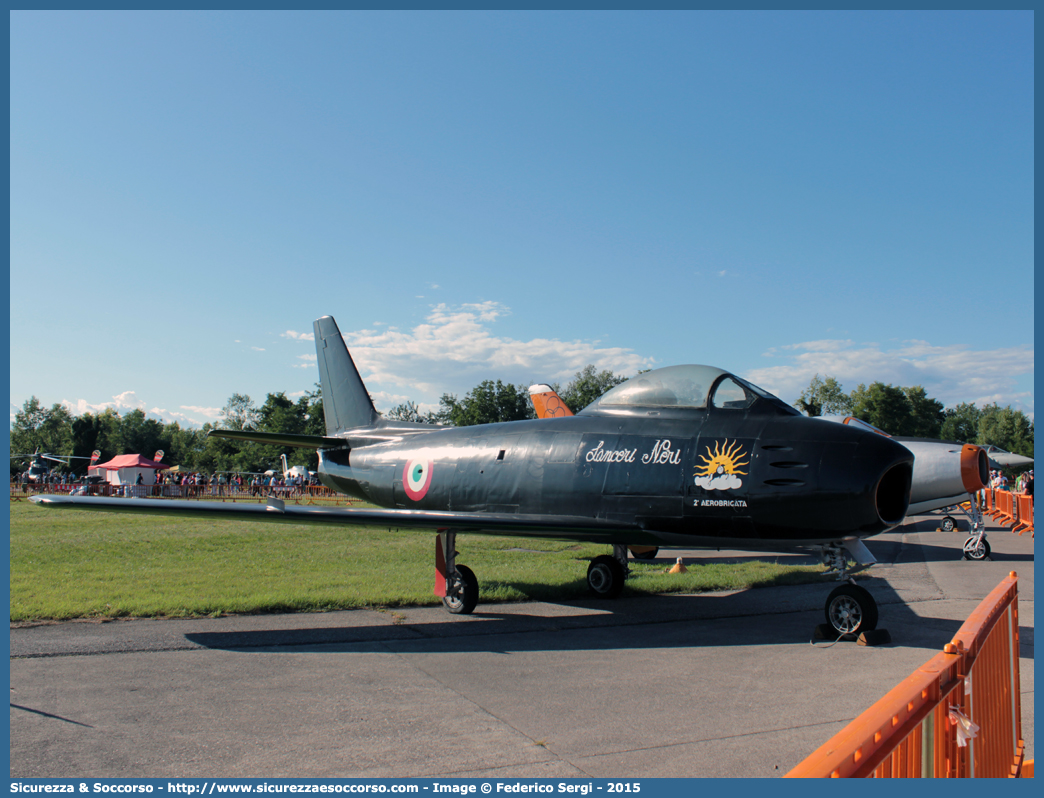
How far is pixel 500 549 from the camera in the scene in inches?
623

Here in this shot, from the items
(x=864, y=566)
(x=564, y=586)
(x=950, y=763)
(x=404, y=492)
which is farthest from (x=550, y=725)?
(x=404, y=492)

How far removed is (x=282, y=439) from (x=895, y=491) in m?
9.53

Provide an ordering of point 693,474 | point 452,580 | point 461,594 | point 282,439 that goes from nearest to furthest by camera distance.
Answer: point 693,474
point 461,594
point 452,580
point 282,439

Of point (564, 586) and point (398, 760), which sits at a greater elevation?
point (398, 760)

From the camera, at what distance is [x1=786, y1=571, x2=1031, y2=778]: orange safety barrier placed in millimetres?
1923

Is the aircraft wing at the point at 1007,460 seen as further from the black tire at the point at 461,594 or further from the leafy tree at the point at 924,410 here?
the leafy tree at the point at 924,410

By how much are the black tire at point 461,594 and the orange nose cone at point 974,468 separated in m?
9.66

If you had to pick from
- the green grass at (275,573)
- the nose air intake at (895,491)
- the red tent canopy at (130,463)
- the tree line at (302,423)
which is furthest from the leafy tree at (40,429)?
the nose air intake at (895,491)

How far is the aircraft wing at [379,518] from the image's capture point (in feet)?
22.9

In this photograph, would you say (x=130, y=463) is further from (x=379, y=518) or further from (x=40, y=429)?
(x=40, y=429)

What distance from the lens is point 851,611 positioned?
6887mm

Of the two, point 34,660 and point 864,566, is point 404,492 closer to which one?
point 34,660

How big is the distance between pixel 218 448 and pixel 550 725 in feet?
377

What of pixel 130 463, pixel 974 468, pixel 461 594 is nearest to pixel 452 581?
pixel 461 594
